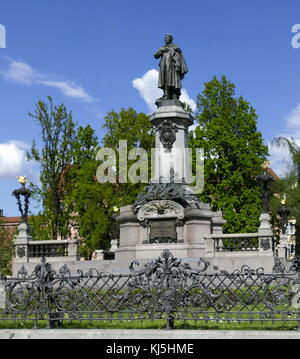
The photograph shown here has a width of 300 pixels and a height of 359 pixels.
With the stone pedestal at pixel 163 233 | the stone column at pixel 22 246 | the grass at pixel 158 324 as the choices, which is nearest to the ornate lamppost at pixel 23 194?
the stone column at pixel 22 246

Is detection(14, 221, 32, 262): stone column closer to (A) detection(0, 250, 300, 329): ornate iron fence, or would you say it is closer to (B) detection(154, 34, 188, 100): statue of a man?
(B) detection(154, 34, 188, 100): statue of a man

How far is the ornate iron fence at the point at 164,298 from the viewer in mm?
8836

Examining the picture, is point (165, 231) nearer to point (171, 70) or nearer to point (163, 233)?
point (163, 233)

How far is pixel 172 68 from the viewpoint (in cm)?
2367

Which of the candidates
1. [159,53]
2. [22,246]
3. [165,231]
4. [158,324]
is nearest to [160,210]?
[165,231]

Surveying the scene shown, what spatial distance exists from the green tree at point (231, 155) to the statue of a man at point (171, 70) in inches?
511

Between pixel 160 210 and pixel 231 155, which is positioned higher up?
pixel 231 155

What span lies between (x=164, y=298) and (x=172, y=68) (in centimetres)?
1616

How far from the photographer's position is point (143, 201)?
22.1 m

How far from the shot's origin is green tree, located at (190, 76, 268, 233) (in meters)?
35.5

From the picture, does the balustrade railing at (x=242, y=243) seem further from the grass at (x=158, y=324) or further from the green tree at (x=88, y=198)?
the green tree at (x=88, y=198)

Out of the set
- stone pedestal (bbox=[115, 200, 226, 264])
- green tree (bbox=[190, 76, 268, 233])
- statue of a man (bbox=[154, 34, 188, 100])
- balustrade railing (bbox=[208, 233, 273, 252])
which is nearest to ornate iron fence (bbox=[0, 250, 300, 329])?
stone pedestal (bbox=[115, 200, 226, 264])
